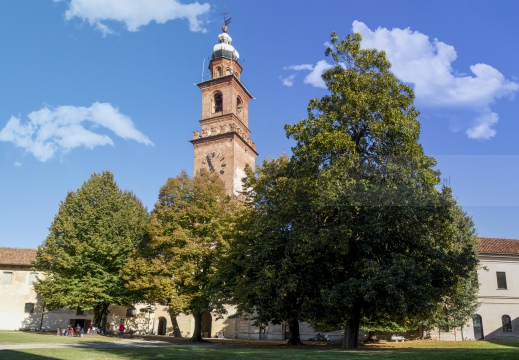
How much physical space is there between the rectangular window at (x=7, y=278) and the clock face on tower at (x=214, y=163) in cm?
2226

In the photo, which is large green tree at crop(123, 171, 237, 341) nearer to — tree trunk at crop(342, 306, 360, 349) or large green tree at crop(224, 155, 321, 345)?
large green tree at crop(224, 155, 321, 345)

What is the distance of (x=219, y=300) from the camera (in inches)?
1145

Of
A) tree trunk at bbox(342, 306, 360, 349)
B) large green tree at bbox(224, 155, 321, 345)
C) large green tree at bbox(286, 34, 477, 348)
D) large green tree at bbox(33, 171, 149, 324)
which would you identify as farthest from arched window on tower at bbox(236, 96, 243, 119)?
tree trunk at bbox(342, 306, 360, 349)

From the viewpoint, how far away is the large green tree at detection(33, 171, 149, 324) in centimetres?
3284

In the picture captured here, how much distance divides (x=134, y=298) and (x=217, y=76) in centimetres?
2906

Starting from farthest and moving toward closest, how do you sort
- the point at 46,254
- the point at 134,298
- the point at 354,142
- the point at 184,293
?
the point at 46,254, the point at 134,298, the point at 184,293, the point at 354,142

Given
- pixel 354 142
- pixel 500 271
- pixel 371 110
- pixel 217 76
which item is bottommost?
pixel 500 271

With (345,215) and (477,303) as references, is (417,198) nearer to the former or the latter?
(345,215)

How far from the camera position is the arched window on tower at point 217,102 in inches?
1978

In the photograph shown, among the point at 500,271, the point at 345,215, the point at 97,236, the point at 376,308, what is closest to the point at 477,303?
the point at 500,271

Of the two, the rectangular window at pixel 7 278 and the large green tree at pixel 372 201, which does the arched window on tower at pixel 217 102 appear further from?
the large green tree at pixel 372 201

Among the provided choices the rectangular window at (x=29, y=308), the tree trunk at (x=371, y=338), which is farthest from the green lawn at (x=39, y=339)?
the tree trunk at (x=371, y=338)

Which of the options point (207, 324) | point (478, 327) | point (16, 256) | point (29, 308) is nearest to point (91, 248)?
point (207, 324)

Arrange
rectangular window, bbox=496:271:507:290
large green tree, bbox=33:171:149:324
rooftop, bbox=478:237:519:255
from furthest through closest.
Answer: rooftop, bbox=478:237:519:255 < rectangular window, bbox=496:271:507:290 < large green tree, bbox=33:171:149:324
